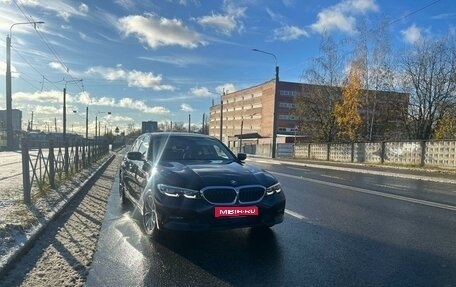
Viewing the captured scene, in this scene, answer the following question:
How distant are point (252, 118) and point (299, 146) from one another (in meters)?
69.1

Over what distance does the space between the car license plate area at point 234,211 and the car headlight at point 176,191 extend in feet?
1.11

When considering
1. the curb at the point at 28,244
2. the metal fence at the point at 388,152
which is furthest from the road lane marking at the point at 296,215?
the metal fence at the point at 388,152

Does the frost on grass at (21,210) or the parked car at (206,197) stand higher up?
the parked car at (206,197)

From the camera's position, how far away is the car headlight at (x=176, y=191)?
531 centimetres

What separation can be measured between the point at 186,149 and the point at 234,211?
226 centimetres

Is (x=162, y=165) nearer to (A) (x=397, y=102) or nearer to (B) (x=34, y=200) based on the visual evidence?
(B) (x=34, y=200)

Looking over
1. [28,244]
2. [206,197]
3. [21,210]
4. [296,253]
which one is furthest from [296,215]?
[21,210]

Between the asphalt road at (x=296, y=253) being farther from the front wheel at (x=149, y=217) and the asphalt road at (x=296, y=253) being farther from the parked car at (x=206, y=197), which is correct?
the parked car at (x=206, y=197)

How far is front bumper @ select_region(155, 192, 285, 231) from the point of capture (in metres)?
5.26

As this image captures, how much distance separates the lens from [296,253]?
5.28 meters

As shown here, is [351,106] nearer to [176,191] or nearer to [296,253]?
[296,253]

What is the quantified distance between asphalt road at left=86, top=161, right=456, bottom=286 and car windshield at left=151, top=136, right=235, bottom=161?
1.32 metres

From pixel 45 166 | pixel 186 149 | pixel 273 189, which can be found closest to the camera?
pixel 273 189

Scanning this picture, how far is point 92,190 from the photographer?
40.0 ft
